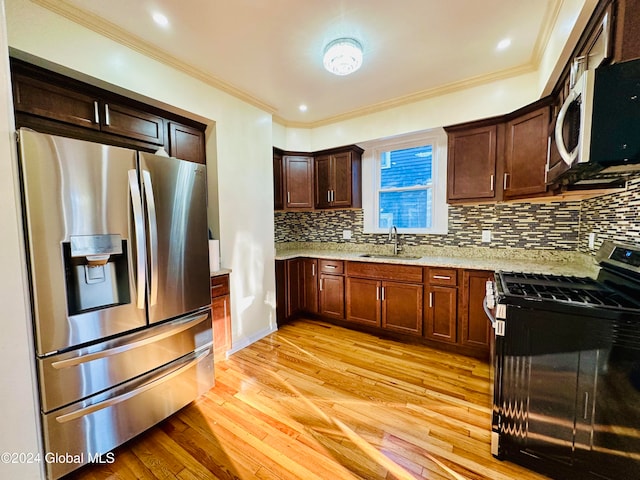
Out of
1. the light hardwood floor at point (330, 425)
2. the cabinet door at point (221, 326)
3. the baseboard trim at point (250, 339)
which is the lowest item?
the light hardwood floor at point (330, 425)

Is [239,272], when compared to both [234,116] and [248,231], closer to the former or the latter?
[248,231]

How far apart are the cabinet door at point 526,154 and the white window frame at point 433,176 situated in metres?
0.71

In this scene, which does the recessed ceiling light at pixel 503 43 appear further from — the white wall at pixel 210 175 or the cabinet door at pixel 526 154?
the white wall at pixel 210 175

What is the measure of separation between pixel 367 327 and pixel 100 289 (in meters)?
2.50

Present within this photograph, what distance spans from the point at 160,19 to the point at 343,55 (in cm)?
122

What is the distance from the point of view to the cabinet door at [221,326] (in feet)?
7.79

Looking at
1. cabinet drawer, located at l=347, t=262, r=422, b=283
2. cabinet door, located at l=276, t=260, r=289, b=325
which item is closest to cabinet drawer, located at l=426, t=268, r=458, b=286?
cabinet drawer, located at l=347, t=262, r=422, b=283

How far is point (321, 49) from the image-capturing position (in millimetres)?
2016

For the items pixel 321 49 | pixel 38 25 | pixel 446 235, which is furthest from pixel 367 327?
pixel 38 25

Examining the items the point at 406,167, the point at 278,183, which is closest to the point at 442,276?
the point at 406,167

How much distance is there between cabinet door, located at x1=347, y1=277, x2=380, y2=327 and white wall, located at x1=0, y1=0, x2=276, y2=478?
92 centimetres

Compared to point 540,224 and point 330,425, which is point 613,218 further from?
point 330,425

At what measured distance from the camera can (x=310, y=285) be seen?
134 inches

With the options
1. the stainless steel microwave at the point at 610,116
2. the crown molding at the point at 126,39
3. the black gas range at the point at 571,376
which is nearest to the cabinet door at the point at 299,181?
the crown molding at the point at 126,39
